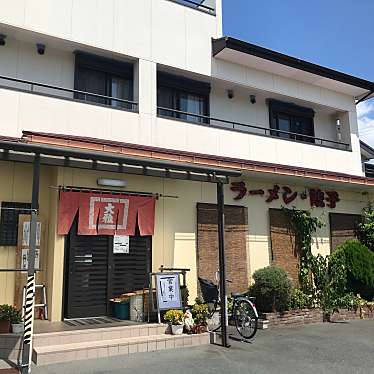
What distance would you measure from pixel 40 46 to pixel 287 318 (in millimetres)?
9059

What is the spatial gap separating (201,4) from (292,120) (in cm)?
510

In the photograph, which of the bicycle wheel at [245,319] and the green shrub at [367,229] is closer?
the bicycle wheel at [245,319]

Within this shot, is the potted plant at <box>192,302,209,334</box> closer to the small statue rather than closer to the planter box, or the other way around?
the small statue

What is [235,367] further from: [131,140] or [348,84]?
[348,84]

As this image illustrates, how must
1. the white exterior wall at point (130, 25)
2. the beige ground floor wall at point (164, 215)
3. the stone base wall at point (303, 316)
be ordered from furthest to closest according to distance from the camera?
the stone base wall at point (303, 316), the white exterior wall at point (130, 25), the beige ground floor wall at point (164, 215)

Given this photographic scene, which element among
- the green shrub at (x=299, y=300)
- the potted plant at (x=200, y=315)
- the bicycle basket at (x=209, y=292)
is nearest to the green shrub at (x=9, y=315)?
the potted plant at (x=200, y=315)

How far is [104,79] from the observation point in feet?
37.0

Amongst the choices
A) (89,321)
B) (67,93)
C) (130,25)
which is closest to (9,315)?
(89,321)

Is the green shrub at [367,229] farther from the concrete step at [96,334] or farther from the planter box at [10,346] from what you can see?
the planter box at [10,346]

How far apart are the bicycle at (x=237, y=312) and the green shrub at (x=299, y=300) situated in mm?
2164

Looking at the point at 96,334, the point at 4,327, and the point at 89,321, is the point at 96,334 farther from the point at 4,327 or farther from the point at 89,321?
the point at 4,327

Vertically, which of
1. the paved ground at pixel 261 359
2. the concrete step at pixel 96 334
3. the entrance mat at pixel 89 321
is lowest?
the paved ground at pixel 261 359

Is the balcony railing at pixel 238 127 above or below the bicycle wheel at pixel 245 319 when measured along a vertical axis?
above

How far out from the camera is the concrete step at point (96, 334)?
7449 mm
